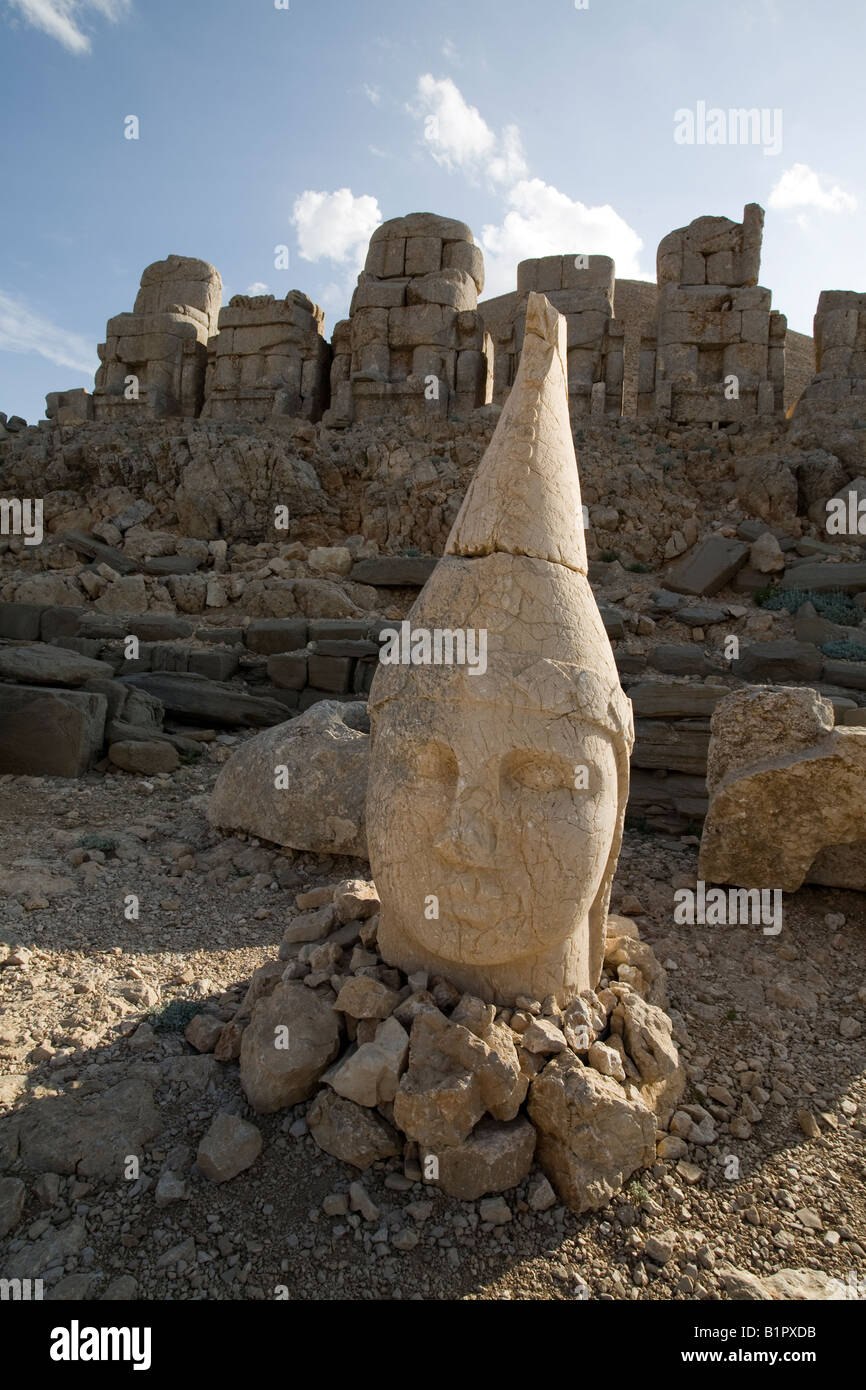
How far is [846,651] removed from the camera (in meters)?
8.79

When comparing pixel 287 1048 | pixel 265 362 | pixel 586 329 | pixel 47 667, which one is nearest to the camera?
pixel 287 1048

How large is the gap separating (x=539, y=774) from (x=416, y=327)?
1457cm

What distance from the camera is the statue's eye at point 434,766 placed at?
278 cm

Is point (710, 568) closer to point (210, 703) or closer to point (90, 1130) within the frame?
point (210, 703)

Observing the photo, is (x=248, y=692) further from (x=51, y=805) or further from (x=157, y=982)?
(x=157, y=982)

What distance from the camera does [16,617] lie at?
10.9 meters

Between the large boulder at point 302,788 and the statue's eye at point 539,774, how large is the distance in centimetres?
269

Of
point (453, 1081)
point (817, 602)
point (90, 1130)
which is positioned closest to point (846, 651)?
point (817, 602)

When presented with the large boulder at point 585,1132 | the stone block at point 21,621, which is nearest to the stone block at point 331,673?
the stone block at point 21,621

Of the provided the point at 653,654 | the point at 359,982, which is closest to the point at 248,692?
the point at 653,654

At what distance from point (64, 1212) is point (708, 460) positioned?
13698 mm

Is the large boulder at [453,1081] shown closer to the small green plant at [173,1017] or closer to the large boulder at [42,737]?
the small green plant at [173,1017]

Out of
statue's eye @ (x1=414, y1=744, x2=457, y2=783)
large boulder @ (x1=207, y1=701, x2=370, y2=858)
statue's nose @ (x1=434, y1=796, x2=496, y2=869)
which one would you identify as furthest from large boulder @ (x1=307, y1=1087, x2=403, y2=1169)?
large boulder @ (x1=207, y1=701, x2=370, y2=858)

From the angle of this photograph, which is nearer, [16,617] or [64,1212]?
[64,1212]
